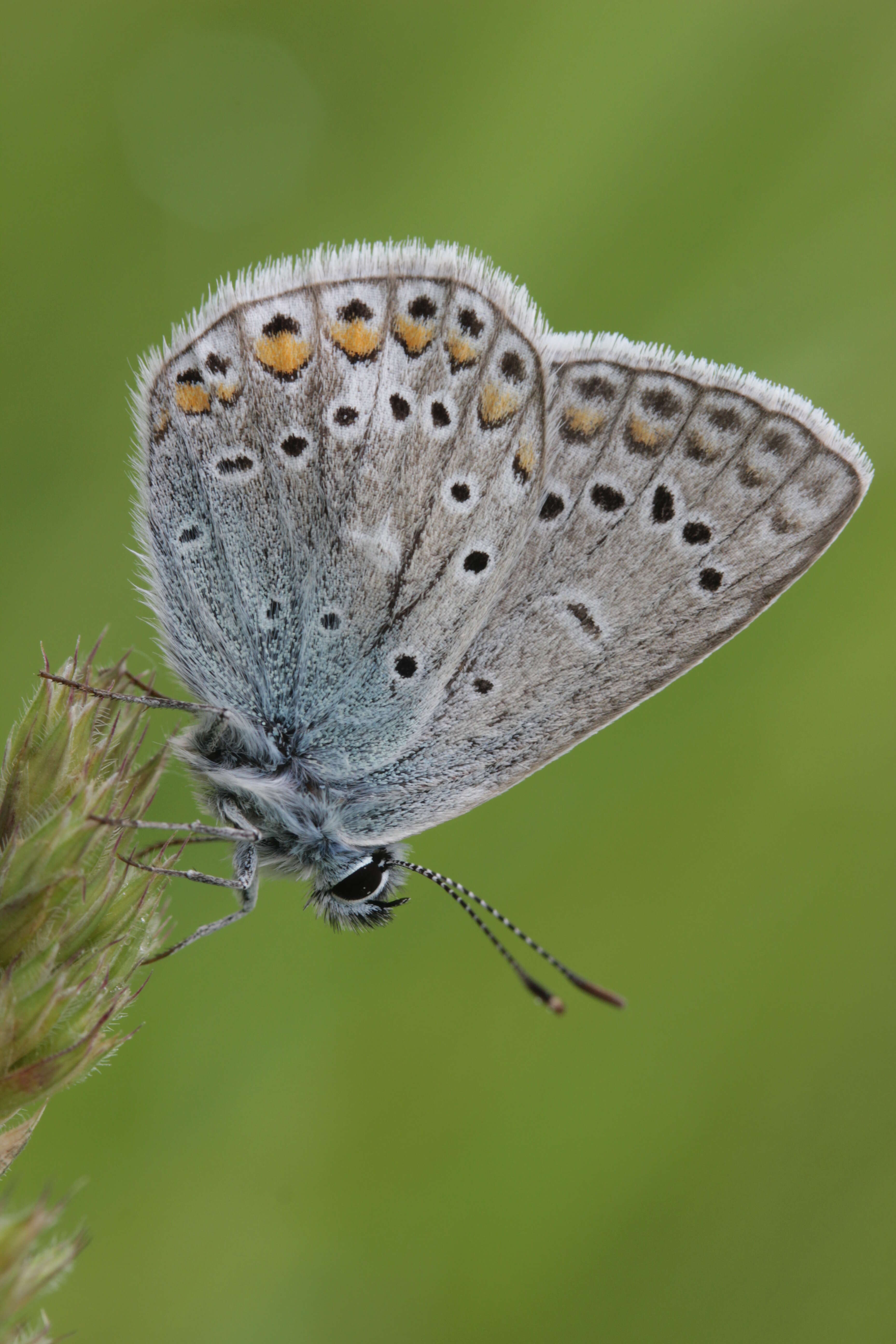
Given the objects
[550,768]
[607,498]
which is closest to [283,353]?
[607,498]

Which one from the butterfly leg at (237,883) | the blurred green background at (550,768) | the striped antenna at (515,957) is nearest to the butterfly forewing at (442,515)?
the striped antenna at (515,957)

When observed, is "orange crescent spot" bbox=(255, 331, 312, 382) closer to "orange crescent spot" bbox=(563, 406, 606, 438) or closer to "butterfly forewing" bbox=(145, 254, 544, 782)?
"butterfly forewing" bbox=(145, 254, 544, 782)

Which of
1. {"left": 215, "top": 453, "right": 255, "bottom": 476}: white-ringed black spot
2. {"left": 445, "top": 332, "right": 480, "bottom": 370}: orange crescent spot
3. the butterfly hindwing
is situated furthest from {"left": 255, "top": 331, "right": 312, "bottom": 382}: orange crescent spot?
the butterfly hindwing

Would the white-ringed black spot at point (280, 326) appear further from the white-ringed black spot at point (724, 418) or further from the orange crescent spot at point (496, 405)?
the white-ringed black spot at point (724, 418)

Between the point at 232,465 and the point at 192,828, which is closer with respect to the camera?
the point at 192,828

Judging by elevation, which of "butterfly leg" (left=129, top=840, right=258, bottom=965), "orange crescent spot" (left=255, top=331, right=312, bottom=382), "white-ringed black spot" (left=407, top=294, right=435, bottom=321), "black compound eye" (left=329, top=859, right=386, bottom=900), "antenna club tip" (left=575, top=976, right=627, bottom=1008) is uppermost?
"white-ringed black spot" (left=407, top=294, right=435, bottom=321)

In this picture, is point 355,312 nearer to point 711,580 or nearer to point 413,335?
point 413,335
